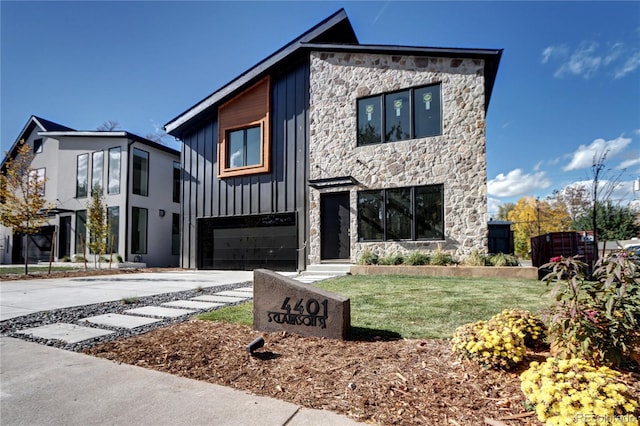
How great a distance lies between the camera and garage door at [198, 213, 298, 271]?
1144 cm

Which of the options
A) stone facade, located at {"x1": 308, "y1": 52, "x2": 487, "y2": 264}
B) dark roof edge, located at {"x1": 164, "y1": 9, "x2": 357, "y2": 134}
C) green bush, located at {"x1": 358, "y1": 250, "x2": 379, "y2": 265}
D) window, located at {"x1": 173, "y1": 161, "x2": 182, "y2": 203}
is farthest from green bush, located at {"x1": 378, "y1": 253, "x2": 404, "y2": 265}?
window, located at {"x1": 173, "y1": 161, "x2": 182, "y2": 203}

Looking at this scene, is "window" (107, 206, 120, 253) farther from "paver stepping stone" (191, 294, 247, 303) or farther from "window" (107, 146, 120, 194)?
"paver stepping stone" (191, 294, 247, 303)

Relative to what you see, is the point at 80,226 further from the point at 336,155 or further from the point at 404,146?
the point at 404,146

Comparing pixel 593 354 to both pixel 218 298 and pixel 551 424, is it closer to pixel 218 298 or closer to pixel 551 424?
pixel 551 424

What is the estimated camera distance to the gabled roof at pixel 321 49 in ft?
30.0

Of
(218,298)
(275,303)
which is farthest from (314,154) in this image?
(275,303)

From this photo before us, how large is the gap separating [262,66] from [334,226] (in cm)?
673

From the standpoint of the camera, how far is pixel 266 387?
87.8 inches

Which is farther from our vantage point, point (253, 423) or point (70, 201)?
point (70, 201)

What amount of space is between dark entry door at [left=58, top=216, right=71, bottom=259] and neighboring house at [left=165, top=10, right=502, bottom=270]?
889cm

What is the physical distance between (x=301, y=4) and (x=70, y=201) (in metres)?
16.2

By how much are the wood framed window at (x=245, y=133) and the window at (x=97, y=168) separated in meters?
8.03

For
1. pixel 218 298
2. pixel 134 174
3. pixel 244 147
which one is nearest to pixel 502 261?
pixel 218 298

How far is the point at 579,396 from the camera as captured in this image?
5.12ft
